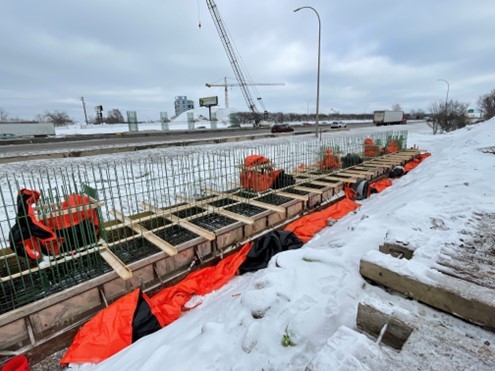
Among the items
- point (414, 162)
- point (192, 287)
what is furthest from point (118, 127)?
point (192, 287)

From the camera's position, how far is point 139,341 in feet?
9.12

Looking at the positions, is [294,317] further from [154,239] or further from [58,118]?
[58,118]

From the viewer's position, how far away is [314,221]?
227 inches

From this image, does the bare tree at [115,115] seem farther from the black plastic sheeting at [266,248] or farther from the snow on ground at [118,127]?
the black plastic sheeting at [266,248]

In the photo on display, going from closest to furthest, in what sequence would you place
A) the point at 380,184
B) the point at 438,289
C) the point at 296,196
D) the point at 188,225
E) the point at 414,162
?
1. the point at 438,289
2. the point at 188,225
3. the point at 296,196
4. the point at 380,184
5. the point at 414,162

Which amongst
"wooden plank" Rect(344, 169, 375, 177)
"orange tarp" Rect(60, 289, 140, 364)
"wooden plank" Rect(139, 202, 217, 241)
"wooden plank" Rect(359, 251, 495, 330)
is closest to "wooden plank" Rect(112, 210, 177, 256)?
"wooden plank" Rect(139, 202, 217, 241)

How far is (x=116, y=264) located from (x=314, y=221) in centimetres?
401

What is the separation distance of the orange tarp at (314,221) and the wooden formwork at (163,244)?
1.41ft

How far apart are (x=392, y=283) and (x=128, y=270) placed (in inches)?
125

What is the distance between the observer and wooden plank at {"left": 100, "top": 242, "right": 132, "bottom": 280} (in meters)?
3.40

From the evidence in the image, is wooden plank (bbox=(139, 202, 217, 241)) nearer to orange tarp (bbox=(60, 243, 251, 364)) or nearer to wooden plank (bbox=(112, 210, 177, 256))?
wooden plank (bbox=(112, 210, 177, 256))

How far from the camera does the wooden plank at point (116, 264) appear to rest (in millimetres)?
3397

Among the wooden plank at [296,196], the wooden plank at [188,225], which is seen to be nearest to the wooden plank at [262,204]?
the wooden plank at [296,196]

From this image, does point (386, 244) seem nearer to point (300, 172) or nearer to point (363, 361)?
point (363, 361)
